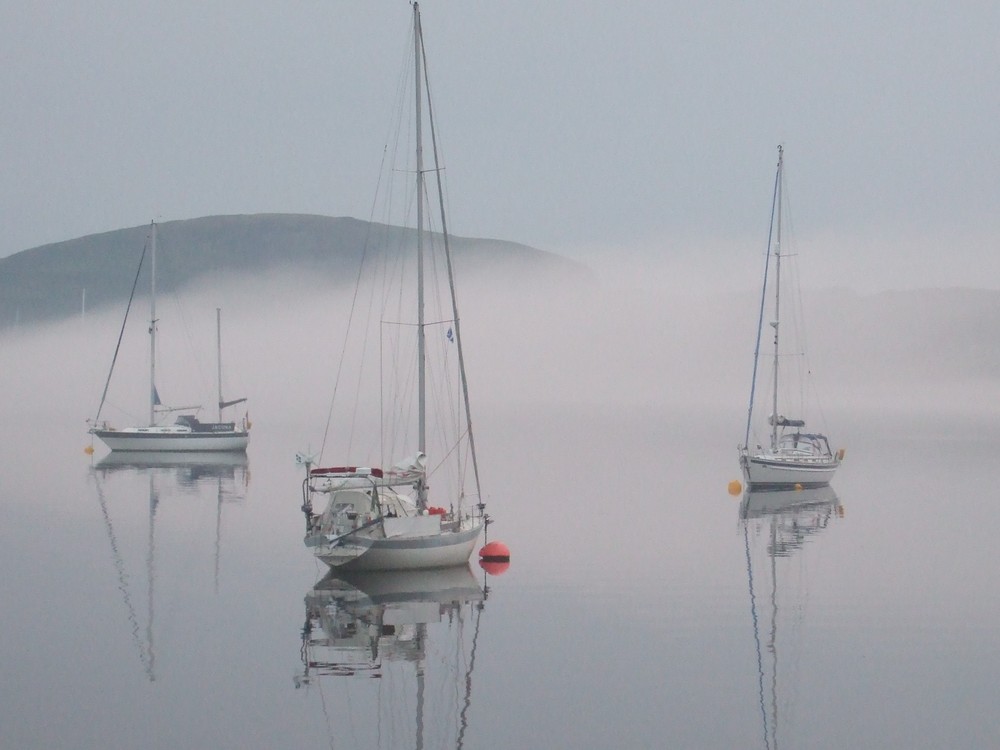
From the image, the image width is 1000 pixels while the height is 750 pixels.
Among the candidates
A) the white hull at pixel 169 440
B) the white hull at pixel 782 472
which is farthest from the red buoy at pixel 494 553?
the white hull at pixel 169 440

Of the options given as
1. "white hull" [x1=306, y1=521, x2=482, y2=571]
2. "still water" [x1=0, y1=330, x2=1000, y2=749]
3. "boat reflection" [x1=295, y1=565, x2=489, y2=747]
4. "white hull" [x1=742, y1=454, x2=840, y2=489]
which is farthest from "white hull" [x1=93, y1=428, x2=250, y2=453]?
"white hull" [x1=306, y1=521, x2=482, y2=571]

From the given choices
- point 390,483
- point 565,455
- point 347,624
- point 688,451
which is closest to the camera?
point 347,624

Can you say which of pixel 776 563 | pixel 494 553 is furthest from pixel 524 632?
pixel 776 563

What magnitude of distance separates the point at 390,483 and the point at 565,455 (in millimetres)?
50717

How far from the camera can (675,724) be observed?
18.4m

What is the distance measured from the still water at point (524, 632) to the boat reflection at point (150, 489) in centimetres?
20

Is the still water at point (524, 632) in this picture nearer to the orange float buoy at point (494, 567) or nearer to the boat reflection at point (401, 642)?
the boat reflection at point (401, 642)

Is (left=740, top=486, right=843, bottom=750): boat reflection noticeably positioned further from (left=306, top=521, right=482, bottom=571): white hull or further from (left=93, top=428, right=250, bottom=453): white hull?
(left=93, top=428, right=250, bottom=453): white hull

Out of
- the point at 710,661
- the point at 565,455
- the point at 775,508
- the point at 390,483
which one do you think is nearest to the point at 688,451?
the point at 565,455

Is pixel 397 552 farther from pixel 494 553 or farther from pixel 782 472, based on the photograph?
pixel 782 472

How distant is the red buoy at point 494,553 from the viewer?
32375mm

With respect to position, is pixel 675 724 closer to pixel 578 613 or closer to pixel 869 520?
pixel 578 613

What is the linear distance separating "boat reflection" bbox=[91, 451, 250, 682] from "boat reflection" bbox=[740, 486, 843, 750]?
30.4ft

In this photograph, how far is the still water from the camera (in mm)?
18219
